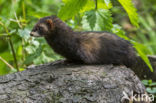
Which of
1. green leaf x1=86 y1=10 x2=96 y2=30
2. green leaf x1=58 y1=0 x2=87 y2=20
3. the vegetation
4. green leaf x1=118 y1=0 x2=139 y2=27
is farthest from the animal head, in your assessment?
green leaf x1=118 y1=0 x2=139 y2=27

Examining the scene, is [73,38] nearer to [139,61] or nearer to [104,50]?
[104,50]

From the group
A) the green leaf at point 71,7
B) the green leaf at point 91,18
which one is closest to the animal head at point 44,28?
the green leaf at point 71,7

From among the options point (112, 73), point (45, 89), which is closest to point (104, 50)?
point (112, 73)

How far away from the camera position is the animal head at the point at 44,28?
4.25 m

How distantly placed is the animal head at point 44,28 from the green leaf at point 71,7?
479 millimetres

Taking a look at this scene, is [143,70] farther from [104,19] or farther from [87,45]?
[104,19]

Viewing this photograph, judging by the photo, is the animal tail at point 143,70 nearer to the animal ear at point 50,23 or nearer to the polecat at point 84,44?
the polecat at point 84,44

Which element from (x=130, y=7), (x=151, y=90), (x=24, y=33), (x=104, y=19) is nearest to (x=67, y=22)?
(x=24, y=33)

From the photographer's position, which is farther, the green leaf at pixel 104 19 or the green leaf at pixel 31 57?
the green leaf at pixel 31 57

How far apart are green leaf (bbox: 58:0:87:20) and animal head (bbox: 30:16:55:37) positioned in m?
0.48

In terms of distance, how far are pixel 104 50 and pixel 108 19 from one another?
0.74 meters

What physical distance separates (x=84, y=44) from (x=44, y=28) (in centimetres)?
77

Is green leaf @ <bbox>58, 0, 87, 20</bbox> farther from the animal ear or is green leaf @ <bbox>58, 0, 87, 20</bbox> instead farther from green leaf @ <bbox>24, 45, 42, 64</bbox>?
green leaf @ <bbox>24, 45, 42, 64</bbox>

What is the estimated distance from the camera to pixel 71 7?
3725 millimetres
